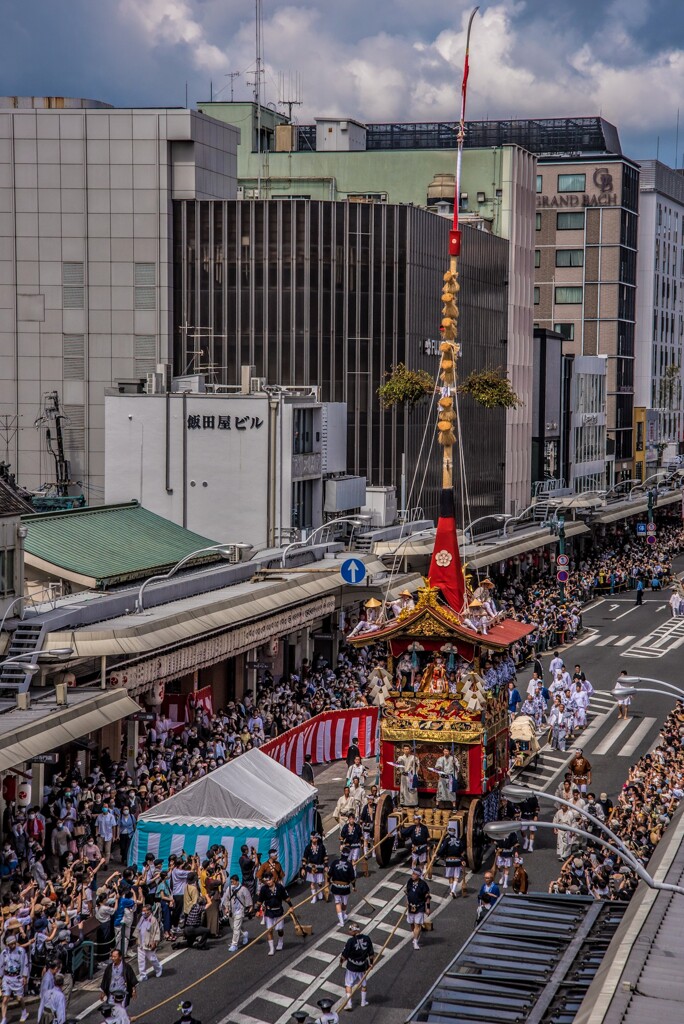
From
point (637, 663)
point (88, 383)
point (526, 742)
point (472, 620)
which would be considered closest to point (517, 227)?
point (88, 383)

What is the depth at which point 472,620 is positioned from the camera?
3362 cm

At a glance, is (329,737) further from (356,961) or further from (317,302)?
(317,302)

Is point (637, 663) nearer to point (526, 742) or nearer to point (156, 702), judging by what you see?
point (526, 742)

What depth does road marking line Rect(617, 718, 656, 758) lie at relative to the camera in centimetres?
4491

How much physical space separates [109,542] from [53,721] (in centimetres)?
1690

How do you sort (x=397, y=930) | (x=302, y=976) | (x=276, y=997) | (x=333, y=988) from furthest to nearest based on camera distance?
1. (x=397, y=930)
2. (x=302, y=976)
3. (x=333, y=988)
4. (x=276, y=997)

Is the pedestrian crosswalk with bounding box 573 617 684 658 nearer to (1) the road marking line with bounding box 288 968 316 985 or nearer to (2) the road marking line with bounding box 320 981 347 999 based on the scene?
(1) the road marking line with bounding box 288 968 316 985

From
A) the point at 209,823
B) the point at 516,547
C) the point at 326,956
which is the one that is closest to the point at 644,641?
the point at 516,547

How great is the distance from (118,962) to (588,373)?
9621 cm

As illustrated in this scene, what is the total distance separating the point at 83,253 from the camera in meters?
79.2

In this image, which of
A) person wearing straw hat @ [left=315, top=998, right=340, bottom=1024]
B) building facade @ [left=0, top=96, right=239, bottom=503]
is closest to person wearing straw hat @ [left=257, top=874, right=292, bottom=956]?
person wearing straw hat @ [left=315, top=998, right=340, bottom=1024]

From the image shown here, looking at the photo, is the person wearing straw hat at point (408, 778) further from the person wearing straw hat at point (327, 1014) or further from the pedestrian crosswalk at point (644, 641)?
the pedestrian crosswalk at point (644, 641)

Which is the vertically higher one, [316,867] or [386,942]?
[316,867]

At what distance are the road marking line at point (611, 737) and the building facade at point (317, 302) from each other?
29169 millimetres
